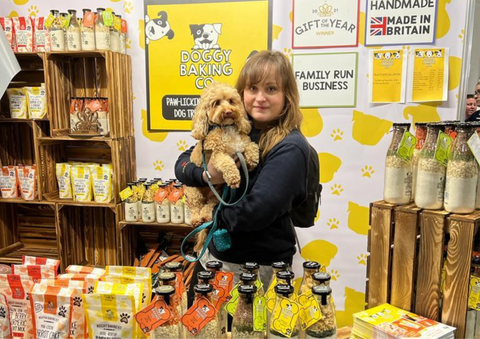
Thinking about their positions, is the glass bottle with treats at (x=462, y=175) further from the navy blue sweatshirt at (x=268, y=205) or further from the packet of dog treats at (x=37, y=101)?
the packet of dog treats at (x=37, y=101)

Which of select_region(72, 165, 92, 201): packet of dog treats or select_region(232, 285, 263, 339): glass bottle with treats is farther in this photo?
select_region(72, 165, 92, 201): packet of dog treats

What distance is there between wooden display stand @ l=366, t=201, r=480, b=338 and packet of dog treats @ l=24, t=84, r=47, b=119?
2.48 metres

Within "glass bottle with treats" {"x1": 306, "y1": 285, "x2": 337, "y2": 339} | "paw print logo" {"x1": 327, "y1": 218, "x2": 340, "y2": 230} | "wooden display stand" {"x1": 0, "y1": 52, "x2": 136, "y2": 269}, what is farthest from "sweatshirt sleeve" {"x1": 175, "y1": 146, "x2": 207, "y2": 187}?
"paw print logo" {"x1": 327, "y1": 218, "x2": 340, "y2": 230}

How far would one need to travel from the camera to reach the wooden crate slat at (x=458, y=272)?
1157mm

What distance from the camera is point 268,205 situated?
4.33 ft

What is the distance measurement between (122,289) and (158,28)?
84.9 inches

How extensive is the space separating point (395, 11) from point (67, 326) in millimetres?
2547

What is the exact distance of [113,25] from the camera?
2.70m

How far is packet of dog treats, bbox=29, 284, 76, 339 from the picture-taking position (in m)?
1.14

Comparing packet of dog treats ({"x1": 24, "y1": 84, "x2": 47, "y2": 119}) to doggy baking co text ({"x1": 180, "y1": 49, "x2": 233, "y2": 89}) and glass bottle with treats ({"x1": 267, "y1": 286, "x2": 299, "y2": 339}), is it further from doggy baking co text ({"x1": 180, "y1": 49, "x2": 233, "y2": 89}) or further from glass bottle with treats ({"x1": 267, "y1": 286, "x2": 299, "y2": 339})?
glass bottle with treats ({"x1": 267, "y1": 286, "x2": 299, "y2": 339})

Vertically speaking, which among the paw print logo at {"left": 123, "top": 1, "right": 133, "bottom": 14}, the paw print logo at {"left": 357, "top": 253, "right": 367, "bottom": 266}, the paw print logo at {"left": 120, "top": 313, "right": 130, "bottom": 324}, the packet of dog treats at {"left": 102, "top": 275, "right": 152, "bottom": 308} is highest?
the paw print logo at {"left": 123, "top": 1, "right": 133, "bottom": 14}

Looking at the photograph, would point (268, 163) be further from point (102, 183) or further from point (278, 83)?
point (102, 183)

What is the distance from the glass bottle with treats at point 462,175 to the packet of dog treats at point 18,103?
2823 mm

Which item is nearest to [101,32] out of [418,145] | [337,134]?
[337,134]
